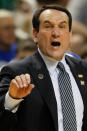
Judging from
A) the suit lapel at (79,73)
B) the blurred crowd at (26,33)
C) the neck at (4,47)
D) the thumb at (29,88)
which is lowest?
the neck at (4,47)

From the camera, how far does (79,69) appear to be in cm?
327

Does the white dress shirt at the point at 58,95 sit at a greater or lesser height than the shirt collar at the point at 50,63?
lesser

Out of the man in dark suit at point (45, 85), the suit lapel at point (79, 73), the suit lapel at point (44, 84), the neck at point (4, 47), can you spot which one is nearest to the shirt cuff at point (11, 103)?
the man in dark suit at point (45, 85)

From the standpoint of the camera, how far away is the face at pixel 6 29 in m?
6.01

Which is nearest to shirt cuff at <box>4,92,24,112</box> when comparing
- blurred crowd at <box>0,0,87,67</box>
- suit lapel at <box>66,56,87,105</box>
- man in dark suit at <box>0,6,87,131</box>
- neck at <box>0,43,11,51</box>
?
man in dark suit at <box>0,6,87,131</box>

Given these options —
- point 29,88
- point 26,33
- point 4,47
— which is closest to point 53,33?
point 29,88

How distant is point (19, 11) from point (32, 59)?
4.03 m

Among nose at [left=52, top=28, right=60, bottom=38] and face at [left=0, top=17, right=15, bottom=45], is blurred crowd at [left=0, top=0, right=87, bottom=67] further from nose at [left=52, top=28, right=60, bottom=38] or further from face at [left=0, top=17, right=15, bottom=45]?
nose at [left=52, top=28, right=60, bottom=38]

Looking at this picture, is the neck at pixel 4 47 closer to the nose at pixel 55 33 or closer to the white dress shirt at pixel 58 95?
the white dress shirt at pixel 58 95

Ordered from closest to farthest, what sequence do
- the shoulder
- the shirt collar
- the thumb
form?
the thumb
the shirt collar
the shoulder

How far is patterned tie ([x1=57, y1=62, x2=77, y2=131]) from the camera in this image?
3059 millimetres

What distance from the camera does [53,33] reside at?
309cm

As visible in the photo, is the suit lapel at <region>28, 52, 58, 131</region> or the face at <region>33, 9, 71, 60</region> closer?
the suit lapel at <region>28, 52, 58, 131</region>

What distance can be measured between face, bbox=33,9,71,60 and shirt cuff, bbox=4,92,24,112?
400 millimetres
